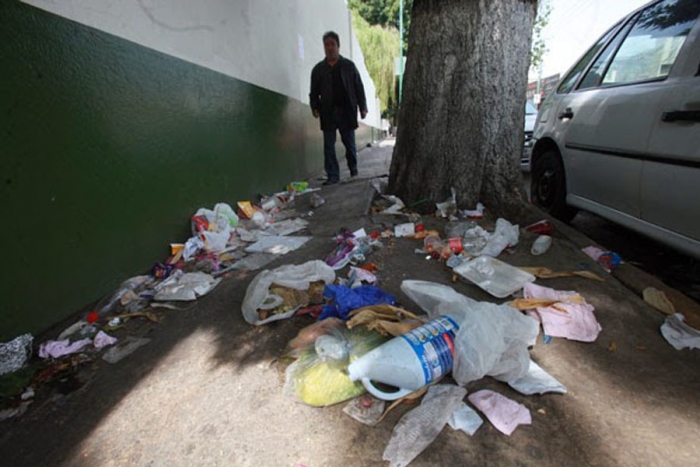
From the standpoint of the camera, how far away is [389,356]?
4.57 ft

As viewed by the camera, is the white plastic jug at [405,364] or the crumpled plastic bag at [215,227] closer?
the white plastic jug at [405,364]

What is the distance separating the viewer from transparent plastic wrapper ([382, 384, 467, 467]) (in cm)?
120

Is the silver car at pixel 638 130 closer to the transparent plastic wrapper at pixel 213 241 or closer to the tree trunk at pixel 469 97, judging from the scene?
the tree trunk at pixel 469 97

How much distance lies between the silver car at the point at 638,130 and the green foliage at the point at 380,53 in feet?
46.0

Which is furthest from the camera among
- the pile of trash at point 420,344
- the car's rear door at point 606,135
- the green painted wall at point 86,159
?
the car's rear door at point 606,135

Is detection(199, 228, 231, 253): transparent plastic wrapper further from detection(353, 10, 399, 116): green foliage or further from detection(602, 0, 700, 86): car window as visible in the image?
detection(353, 10, 399, 116): green foliage

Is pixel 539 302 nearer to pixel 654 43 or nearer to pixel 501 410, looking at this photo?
pixel 501 410

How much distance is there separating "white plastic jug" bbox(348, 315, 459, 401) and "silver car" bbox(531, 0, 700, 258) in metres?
1.52

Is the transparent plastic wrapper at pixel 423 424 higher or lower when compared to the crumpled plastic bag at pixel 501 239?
lower

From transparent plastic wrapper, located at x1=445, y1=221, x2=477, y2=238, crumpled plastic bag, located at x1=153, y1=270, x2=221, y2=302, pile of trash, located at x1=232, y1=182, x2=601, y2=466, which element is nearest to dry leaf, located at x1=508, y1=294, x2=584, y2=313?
pile of trash, located at x1=232, y1=182, x2=601, y2=466

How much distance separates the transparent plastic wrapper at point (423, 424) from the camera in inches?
47.1

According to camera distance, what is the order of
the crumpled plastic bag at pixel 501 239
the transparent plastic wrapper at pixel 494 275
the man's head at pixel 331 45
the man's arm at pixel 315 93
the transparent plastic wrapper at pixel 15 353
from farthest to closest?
the man's arm at pixel 315 93, the man's head at pixel 331 45, the crumpled plastic bag at pixel 501 239, the transparent plastic wrapper at pixel 494 275, the transparent plastic wrapper at pixel 15 353

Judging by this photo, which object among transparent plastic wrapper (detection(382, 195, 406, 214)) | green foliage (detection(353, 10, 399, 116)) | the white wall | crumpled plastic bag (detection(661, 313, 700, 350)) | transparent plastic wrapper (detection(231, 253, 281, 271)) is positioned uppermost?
green foliage (detection(353, 10, 399, 116))

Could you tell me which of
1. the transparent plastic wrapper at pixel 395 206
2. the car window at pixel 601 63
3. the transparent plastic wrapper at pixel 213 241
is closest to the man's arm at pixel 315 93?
the transparent plastic wrapper at pixel 395 206
